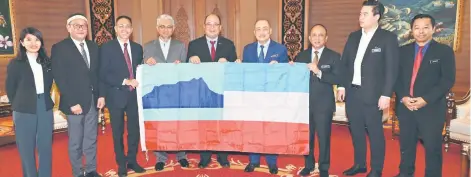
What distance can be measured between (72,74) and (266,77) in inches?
67.4

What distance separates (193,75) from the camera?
11.5 feet

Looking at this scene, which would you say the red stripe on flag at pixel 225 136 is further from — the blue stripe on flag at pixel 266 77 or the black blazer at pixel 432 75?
the black blazer at pixel 432 75

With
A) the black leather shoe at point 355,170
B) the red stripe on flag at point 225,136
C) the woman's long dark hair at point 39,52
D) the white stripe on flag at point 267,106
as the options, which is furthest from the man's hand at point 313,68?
the woman's long dark hair at point 39,52

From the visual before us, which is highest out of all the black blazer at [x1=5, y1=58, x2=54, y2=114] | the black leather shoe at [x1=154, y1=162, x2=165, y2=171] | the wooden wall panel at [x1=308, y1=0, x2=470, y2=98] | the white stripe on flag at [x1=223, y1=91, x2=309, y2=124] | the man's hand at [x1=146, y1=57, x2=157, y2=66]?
the wooden wall panel at [x1=308, y1=0, x2=470, y2=98]

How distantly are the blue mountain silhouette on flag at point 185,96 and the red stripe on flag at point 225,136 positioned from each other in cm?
16

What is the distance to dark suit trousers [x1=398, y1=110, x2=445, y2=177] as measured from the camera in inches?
122

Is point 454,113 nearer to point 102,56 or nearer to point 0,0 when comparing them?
point 102,56

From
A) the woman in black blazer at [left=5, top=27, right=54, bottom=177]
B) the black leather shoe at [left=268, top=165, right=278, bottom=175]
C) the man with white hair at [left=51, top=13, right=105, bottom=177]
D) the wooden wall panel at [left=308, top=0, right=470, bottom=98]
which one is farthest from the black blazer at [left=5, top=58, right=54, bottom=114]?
the wooden wall panel at [left=308, top=0, right=470, bottom=98]

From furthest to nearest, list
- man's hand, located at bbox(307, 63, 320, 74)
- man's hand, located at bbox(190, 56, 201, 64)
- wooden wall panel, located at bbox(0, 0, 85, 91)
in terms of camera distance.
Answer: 1. wooden wall panel, located at bbox(0, 0, 85, 91)
2. man's hand, located at bbox(190, 56, 201, 64)
3. man's hand, located at bbox(307, 63, 320, 74)

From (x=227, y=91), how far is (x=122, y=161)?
→ 4.09ft

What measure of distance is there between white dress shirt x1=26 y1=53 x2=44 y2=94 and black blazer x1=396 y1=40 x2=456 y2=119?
3018 mm

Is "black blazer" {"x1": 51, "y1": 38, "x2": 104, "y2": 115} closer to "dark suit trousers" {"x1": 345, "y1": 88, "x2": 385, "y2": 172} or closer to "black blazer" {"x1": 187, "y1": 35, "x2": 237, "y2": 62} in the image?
"black blazer" {"x1": 187, "y1": 35, "x2": 237, "y2": 62}

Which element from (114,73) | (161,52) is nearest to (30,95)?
(114,73)

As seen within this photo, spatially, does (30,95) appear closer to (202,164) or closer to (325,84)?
(202,164)
